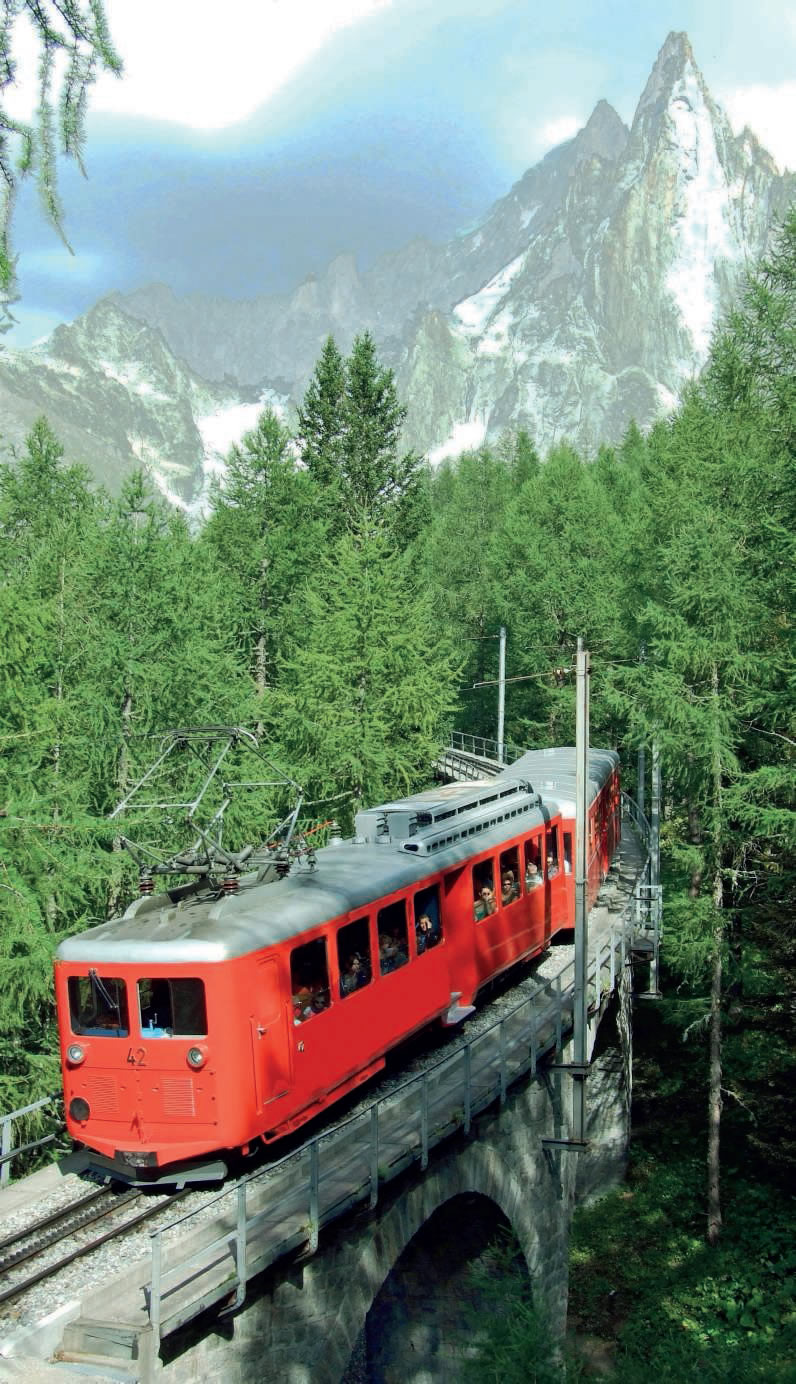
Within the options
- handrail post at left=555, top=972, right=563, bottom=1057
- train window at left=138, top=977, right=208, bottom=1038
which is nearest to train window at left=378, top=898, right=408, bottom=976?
train window at left=138, top=977, right=208, bottom=1038

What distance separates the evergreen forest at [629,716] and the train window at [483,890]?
177 inches

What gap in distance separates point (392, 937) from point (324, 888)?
4.65 feet

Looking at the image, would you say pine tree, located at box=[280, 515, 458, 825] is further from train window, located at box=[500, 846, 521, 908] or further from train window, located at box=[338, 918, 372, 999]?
train window, located at box=[338, 918, 372, 999]

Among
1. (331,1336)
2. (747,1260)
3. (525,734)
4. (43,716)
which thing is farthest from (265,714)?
(525,734)

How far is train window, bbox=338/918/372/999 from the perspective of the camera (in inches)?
481

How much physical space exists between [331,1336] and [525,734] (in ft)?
109

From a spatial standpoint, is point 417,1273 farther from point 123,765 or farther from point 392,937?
point 123,765

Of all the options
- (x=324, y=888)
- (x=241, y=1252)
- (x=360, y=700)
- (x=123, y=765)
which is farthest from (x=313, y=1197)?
(x=360, y=700)

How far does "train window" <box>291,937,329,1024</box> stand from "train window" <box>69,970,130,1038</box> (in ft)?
5.56

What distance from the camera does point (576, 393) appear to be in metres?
186

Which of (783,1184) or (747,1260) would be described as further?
(783,1184)

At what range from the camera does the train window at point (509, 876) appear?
17.1 m

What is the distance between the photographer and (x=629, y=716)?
23.8m

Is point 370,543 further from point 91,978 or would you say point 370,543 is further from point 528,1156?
point 91,978
